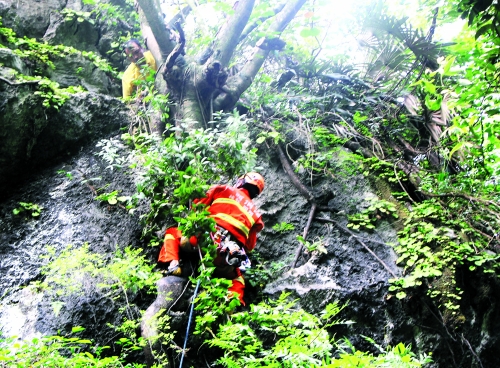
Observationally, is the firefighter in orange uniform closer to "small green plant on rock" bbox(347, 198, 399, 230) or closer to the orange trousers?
the orange trousers

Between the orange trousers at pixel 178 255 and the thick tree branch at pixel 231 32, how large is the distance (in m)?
3.02

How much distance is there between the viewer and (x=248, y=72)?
19.7 ft

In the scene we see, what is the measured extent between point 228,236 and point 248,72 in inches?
125

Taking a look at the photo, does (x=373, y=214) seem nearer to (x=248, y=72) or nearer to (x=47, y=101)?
(x=248, y=72)

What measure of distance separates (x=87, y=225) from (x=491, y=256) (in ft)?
14.9

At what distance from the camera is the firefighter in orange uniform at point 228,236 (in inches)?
148

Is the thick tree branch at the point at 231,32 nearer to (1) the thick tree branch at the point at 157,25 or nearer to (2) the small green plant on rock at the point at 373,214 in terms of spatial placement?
(1) the thick tree branch at the point at 157,25


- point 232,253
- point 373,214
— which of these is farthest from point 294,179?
point 232,253

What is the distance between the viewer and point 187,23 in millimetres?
8297

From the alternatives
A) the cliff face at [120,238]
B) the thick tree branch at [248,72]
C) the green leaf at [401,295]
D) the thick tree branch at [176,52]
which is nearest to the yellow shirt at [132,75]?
the cliff face at [120,238]

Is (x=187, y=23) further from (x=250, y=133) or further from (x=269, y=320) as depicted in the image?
(x=269, y=320)

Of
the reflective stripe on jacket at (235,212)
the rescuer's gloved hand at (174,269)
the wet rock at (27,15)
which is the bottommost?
the rescuer's gloved hand at (174,269)

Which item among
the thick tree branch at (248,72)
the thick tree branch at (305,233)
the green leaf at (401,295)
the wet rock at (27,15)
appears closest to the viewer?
the green leaf at (401,295)

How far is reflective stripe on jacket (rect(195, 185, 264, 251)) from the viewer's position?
391cm
